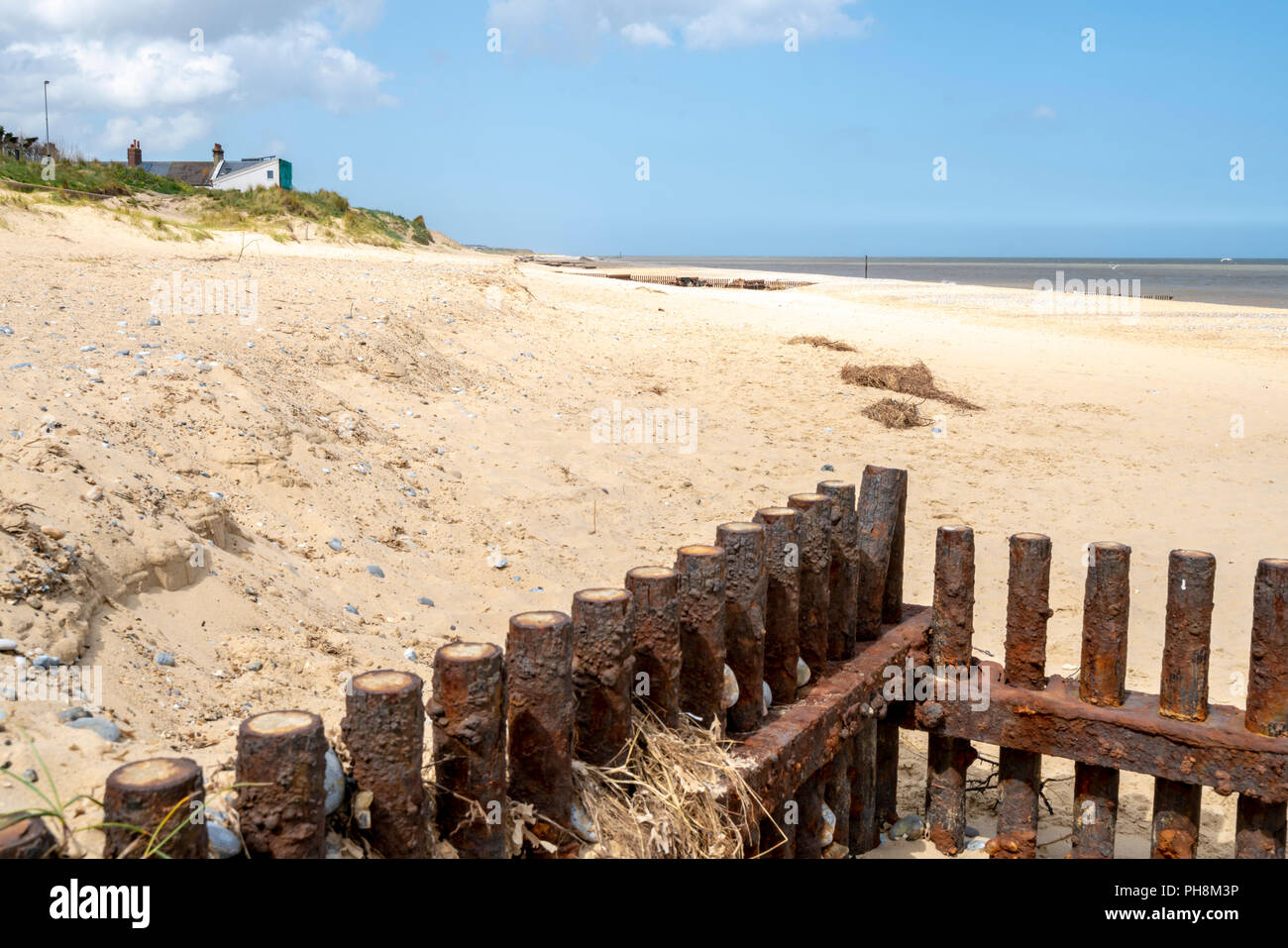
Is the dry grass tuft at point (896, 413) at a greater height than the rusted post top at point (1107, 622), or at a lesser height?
greater

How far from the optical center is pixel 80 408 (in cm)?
571

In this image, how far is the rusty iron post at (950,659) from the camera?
4.05 metres

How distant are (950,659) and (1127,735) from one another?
0.73 m

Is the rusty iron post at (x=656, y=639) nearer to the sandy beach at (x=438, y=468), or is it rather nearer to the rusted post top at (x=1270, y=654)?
the sandy beach at (x=438, y=468)

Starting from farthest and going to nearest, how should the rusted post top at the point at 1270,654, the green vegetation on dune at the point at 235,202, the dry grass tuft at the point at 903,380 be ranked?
the green vegetation on dune at the point at 235,202 → the dry grass tuft at the point at 903,380 → the rusted post top at the point at 1270,654

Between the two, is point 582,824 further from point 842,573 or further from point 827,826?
point 842,573

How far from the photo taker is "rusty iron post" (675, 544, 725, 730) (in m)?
3.16

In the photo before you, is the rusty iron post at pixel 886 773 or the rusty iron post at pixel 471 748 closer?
the rusty iron post at pixel 471 748

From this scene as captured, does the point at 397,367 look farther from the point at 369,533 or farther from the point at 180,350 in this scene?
the point at 369,533

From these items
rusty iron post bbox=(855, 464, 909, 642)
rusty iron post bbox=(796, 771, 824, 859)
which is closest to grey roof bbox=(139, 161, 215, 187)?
rusty iron post bbox=(855, 464, 909, 642)

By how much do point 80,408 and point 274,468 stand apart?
111 cm

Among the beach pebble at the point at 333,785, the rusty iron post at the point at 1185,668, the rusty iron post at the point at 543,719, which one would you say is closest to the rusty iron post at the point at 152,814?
the beach pebble at the point at 333,785

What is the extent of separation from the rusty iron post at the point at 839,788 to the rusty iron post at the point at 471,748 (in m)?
1.74

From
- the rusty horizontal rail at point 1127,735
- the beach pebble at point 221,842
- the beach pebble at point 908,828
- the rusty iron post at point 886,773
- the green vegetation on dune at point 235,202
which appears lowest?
the beach pebble at point 908,828
